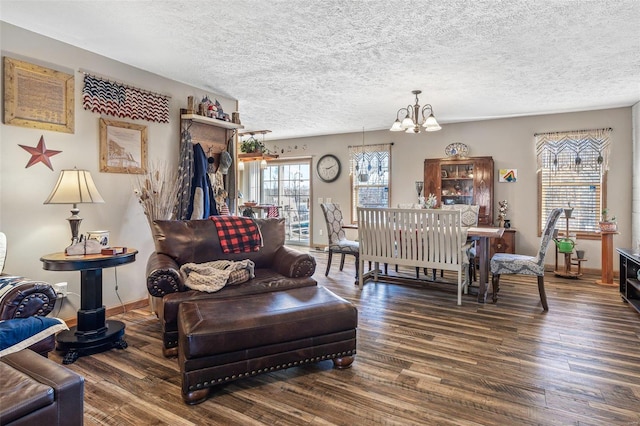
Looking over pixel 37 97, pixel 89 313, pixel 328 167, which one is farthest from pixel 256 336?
pixel 328 167

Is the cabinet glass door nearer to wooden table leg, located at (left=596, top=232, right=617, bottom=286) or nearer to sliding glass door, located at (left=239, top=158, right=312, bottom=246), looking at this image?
wooden table leg, located at (left=596, top=232, right=617, bottom=286)

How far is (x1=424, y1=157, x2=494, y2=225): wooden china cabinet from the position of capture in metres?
5.91

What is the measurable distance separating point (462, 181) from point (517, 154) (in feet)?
2.95

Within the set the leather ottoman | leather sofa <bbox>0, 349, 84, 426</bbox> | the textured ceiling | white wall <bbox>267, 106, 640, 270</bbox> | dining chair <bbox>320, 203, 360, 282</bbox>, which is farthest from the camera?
white wall <bbox>267, 106, 640, 270</bbox>

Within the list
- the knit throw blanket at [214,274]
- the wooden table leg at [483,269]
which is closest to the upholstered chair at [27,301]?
the knit throw blanket at [214,274]

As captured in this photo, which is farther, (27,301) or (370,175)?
(370,175)

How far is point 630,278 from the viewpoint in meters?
3.88

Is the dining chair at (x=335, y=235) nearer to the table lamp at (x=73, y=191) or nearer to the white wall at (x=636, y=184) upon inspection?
the table lamp at (x=73, y=191)

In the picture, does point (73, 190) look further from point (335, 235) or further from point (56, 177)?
point (335, 235)

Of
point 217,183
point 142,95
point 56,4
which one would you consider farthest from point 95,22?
point 217,183

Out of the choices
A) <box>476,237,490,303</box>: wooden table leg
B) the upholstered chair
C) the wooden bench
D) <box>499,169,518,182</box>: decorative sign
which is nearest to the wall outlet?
the upholstered chair

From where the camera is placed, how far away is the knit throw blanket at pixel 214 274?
2701mm

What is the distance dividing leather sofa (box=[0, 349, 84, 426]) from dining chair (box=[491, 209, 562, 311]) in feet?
12.1

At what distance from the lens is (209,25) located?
278 cm
